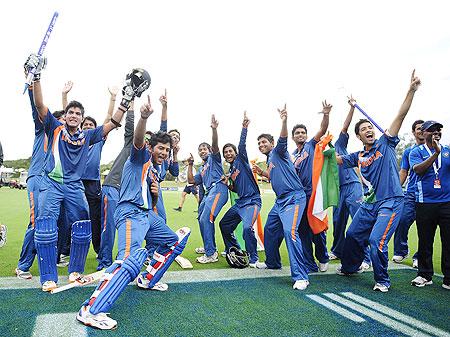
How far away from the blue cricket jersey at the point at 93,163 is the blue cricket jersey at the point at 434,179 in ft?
14.7

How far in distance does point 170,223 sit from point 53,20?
22.3 feet

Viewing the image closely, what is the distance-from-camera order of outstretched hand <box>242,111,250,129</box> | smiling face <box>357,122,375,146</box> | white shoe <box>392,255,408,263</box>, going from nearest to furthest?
1. smiling face <box>357,122,375,146</box>
2. outstretched hand <box>242,111,250,129</box>
3. white shoe <box>392,255,408,263</box>

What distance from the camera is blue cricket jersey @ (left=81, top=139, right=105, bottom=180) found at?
5.44 m

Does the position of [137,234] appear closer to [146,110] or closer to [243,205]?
[146,110]

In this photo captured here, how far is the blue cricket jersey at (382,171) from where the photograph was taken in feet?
15.1

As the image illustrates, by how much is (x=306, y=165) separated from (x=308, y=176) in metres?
0.17

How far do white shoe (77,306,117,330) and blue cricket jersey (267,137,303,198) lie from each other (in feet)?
9.29

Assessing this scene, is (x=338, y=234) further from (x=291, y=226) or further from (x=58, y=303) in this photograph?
(x=58, y=303)

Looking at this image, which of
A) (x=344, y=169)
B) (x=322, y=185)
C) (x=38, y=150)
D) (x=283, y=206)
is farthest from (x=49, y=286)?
(x=344, y=169)

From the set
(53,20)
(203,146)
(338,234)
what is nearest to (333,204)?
(338,234)

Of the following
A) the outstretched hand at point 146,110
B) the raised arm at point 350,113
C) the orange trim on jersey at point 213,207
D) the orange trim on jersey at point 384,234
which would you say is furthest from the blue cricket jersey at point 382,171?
the outstretched hand at point 146,110

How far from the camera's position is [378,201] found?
15.3 feet

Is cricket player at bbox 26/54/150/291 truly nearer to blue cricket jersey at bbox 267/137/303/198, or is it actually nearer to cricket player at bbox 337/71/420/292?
blue cricket jersey at bbox 267/137/303/198

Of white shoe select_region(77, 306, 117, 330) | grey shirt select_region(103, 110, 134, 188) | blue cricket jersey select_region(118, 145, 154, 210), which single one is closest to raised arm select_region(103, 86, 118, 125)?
grey shirt select_region(103, 110, 134, 188)
